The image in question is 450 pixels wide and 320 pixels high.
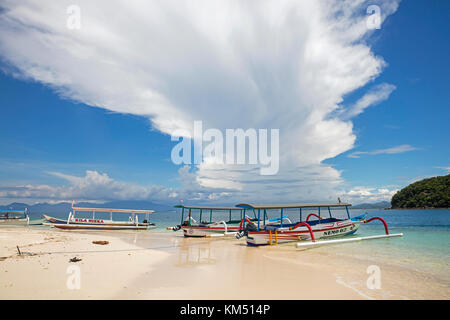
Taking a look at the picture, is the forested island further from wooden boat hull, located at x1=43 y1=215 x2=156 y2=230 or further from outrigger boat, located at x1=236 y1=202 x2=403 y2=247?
wooden boat hull, located at x1=43 y1=215 x2=156 y2=230

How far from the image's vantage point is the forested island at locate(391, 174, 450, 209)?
106750 mm

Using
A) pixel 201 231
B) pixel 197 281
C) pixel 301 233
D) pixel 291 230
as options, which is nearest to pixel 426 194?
pixel 301 233

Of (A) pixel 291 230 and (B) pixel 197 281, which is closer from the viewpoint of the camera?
(B) pixel 197 281

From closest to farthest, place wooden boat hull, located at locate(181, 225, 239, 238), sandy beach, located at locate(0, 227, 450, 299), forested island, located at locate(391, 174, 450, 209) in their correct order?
sandy beach, located at locate(0, 227, 450, 299)
wooden boat hull, located at locate(181, 225, 239, 238)
forested island, located at locate(391, 174, 450, 209)

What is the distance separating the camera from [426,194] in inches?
4488

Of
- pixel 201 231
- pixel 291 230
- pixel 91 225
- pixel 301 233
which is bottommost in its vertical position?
pixel 91 225

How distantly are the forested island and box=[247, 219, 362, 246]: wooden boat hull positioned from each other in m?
116

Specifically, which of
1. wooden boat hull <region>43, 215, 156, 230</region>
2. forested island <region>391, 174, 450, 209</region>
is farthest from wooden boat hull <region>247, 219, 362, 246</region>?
forested island <region>391, 174, 450, 209</region>

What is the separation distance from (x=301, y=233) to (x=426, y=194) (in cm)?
13006

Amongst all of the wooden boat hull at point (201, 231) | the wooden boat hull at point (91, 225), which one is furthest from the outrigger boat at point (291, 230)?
the wooden boat hull at point (91, 225)

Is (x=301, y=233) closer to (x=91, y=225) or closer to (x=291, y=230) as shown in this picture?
(x=291, y=230)

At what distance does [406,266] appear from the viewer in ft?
40.8

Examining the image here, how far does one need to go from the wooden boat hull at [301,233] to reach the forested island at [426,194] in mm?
115532

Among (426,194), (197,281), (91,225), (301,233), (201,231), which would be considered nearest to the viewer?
(197,281)
